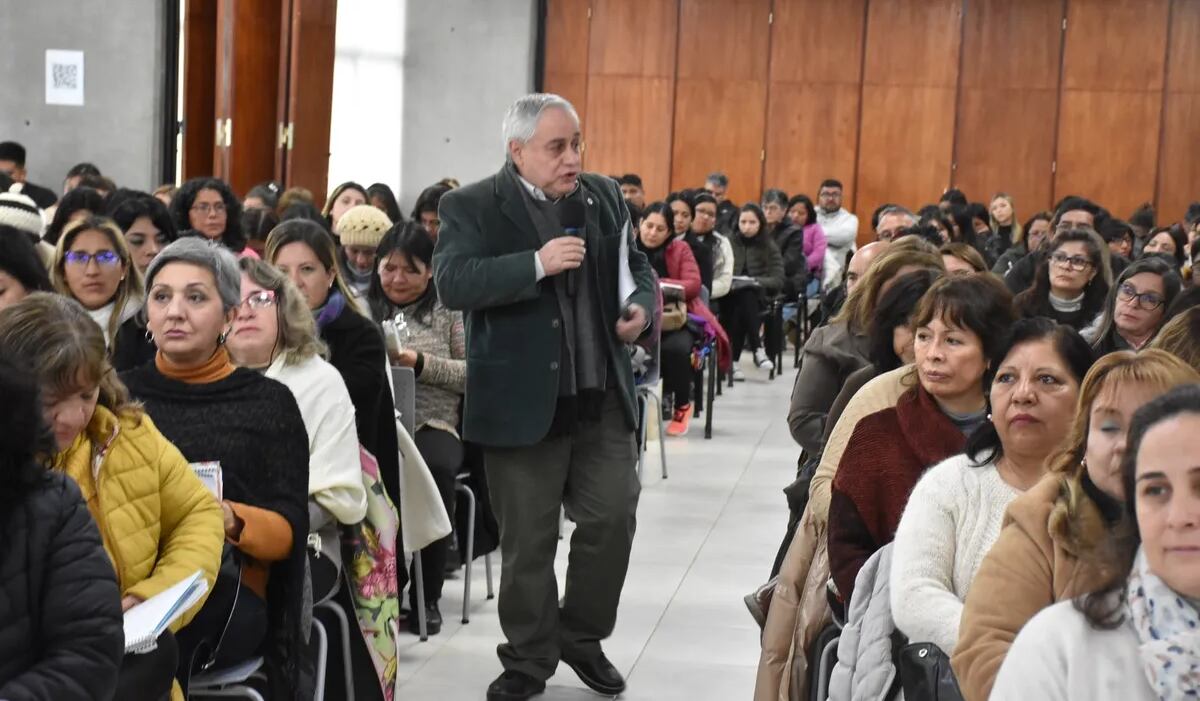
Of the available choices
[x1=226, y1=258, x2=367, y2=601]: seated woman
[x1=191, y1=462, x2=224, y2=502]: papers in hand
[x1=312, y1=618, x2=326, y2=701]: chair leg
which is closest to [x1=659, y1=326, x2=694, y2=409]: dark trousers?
[x1=226, y1=258, x2=367, y2=601]: seated woman

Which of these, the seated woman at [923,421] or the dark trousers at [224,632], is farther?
the seated woman at [923,421]

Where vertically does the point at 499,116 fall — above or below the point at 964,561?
above

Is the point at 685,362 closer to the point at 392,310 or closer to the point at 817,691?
the point at 392,310

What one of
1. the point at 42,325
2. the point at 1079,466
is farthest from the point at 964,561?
the point at 42,325

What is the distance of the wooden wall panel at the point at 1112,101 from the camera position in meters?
16.0

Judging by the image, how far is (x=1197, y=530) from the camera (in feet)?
5.90

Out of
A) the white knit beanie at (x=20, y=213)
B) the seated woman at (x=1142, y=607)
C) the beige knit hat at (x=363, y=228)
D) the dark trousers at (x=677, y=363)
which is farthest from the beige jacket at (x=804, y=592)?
the dark trousers at (x=677, y=363)

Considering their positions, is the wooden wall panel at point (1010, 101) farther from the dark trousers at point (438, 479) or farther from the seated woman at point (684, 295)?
the dark trousers at point (438, 479)

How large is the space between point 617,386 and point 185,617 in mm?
1768

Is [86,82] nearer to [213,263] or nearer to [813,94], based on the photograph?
[813,94]

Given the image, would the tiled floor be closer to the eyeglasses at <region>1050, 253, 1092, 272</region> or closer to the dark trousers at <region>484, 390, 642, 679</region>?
the dark trousers at <region>484, 390, 642, 679</region>

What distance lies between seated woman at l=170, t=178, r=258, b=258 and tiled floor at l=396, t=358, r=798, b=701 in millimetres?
2030

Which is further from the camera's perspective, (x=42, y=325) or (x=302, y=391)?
(x=302, y=391)

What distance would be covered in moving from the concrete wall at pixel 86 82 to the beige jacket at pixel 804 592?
8.53 meters
